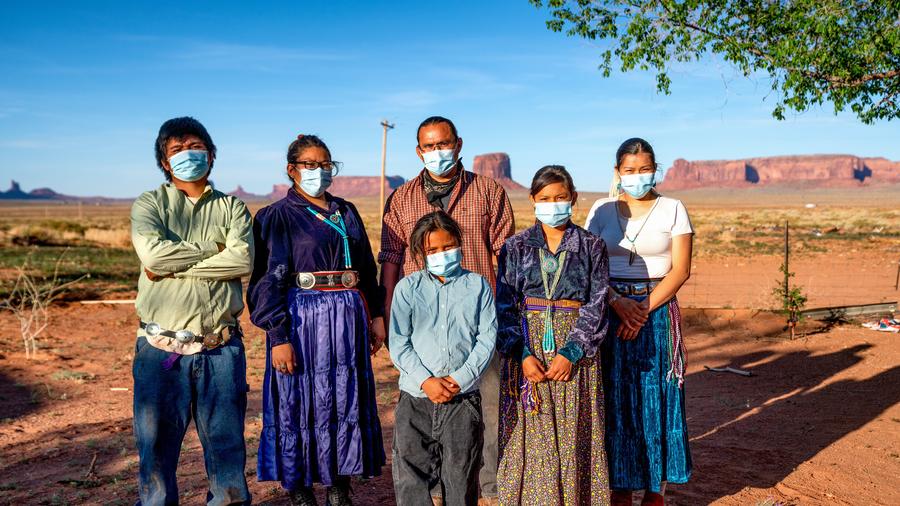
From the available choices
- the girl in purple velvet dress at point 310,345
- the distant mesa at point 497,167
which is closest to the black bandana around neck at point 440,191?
the girl in purple velvet dress at point 310,345

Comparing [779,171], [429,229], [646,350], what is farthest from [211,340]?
[779,171]

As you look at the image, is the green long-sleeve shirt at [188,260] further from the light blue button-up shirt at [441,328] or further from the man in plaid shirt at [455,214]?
the man in plaid shirt at [455,214]

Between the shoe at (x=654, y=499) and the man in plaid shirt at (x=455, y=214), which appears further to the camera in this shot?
the man in plaid shirt at (x=455, y=214)

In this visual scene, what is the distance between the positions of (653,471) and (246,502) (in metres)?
1.87

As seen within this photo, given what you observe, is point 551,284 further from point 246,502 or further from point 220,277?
point 246,502

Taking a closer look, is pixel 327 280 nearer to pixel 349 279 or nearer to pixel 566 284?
pixel 349 279

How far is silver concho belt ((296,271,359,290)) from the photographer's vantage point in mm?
3271

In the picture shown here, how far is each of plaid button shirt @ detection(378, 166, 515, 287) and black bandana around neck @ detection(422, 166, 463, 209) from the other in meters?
0.02

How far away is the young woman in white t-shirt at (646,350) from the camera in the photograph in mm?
3359

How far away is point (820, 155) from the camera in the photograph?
176m

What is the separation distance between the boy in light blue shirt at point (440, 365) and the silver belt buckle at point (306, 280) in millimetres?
434

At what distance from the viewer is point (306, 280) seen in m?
3.27

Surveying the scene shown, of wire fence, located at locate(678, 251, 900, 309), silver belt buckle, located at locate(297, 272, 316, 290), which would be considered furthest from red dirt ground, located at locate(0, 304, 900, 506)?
wire fence, located at locate(678, 251, 900, 309)

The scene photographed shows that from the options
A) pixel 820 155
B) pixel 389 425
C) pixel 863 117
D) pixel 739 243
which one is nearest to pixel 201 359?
pixel 389 425
